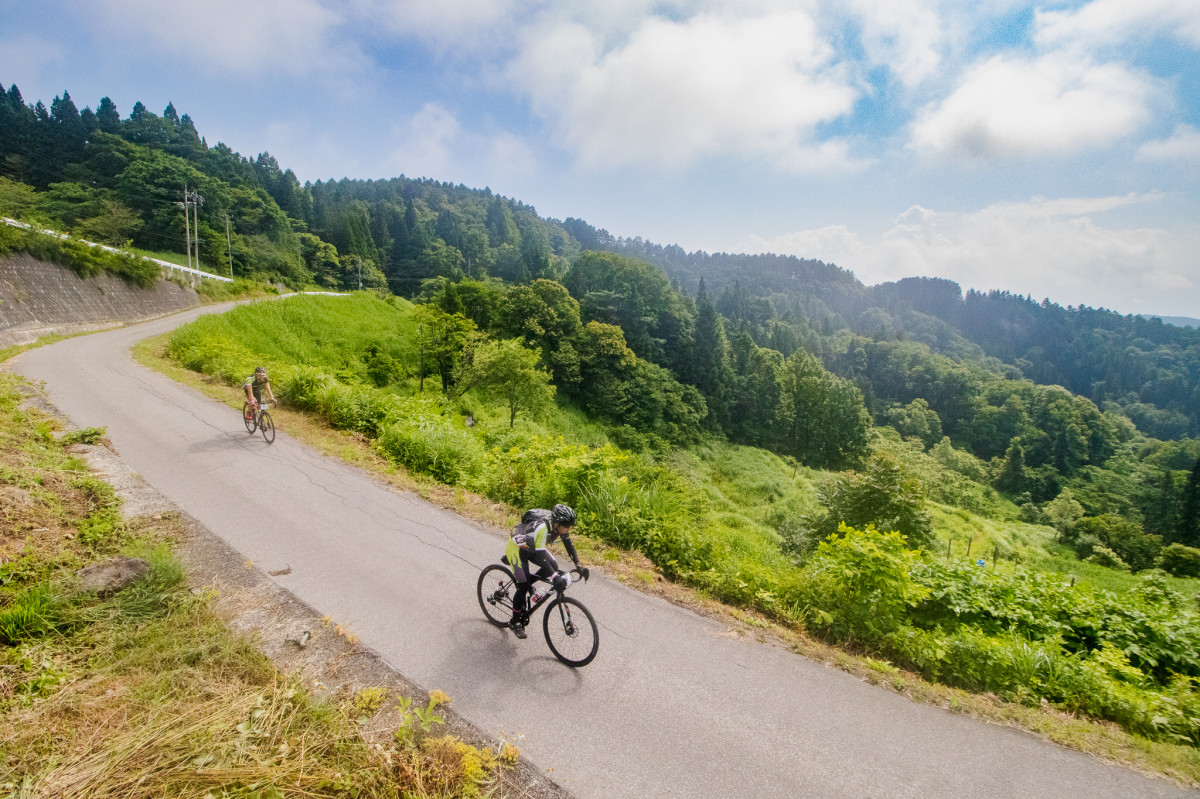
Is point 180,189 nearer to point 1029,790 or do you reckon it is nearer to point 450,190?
point 1029,790

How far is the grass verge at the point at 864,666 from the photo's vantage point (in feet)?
12.7

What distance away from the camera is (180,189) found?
48.4 metres

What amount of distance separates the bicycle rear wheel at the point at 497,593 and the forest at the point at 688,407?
233 cm

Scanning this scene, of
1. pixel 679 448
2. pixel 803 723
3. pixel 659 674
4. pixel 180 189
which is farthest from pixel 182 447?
pixel 180 189

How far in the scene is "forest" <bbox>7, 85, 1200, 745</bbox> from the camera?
588cm

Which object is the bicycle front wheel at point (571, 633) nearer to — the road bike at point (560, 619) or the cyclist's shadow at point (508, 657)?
the road bike at point (560, 619)

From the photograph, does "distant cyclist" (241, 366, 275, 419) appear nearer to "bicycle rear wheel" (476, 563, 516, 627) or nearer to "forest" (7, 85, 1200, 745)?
"forest" (7, 85, 1200, 745)

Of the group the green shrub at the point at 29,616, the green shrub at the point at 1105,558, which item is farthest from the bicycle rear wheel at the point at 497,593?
the green shrub at the point at 1105,558

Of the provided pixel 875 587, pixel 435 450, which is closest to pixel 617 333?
pixel 435 450

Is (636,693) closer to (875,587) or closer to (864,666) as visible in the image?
(864,666)

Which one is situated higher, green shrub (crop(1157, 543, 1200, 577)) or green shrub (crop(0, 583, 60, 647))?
green shrub (crop(0, 583, 60, 647))

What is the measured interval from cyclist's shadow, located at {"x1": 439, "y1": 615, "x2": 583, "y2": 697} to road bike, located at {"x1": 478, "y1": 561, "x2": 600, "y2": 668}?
115mm

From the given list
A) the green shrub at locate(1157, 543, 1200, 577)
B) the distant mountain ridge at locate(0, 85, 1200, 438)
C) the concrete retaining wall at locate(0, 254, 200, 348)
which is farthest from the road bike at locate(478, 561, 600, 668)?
the distant mountain ridge at locate(0, 85, 1200, 438)

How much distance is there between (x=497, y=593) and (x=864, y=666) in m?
3.81
